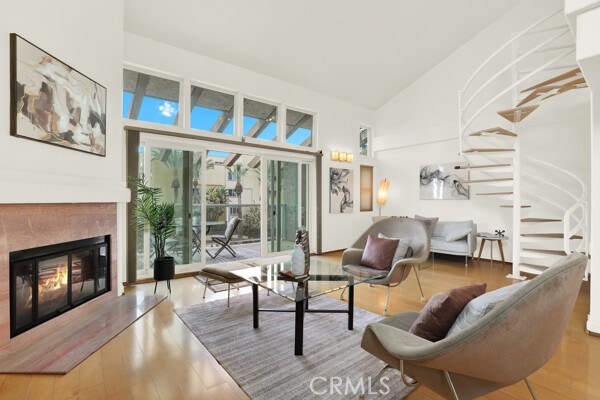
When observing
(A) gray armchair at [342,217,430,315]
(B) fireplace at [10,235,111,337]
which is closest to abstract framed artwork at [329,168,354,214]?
(A) gray armchair at [342,217,430,315]

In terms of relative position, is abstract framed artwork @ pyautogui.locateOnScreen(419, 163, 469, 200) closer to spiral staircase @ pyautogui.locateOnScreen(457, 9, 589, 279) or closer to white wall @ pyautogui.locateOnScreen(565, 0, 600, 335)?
spiral staircase @ pyautogui.locateOnScreen(457, 9, 589, 279)

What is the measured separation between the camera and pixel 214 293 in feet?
12.2

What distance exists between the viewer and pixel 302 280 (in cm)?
262

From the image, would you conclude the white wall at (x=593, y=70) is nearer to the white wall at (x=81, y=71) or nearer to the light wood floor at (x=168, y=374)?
the light wood floor at (x=168, y=374)

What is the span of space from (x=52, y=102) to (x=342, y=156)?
203 inches

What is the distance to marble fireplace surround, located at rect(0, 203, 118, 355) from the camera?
2.21 meters

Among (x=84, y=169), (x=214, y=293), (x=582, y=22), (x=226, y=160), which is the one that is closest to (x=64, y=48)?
(x=84, y=169)

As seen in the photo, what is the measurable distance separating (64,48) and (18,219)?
1.63 metres

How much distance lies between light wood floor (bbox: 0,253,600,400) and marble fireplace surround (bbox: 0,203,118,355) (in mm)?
530

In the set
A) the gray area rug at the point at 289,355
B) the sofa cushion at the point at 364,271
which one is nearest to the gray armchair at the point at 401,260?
the sofa cushion at the point at 364,271

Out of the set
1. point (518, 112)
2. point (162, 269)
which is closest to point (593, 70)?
point (518, 112)

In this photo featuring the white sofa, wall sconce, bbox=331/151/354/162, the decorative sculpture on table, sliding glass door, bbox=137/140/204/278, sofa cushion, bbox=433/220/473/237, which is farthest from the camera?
wall sconce, bbox=331/151/354/162

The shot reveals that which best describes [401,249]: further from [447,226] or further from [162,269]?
[447,226]

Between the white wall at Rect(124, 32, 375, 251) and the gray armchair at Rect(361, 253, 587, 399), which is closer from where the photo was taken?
the gray armchair at Rect(361, 253, 587, 399)
